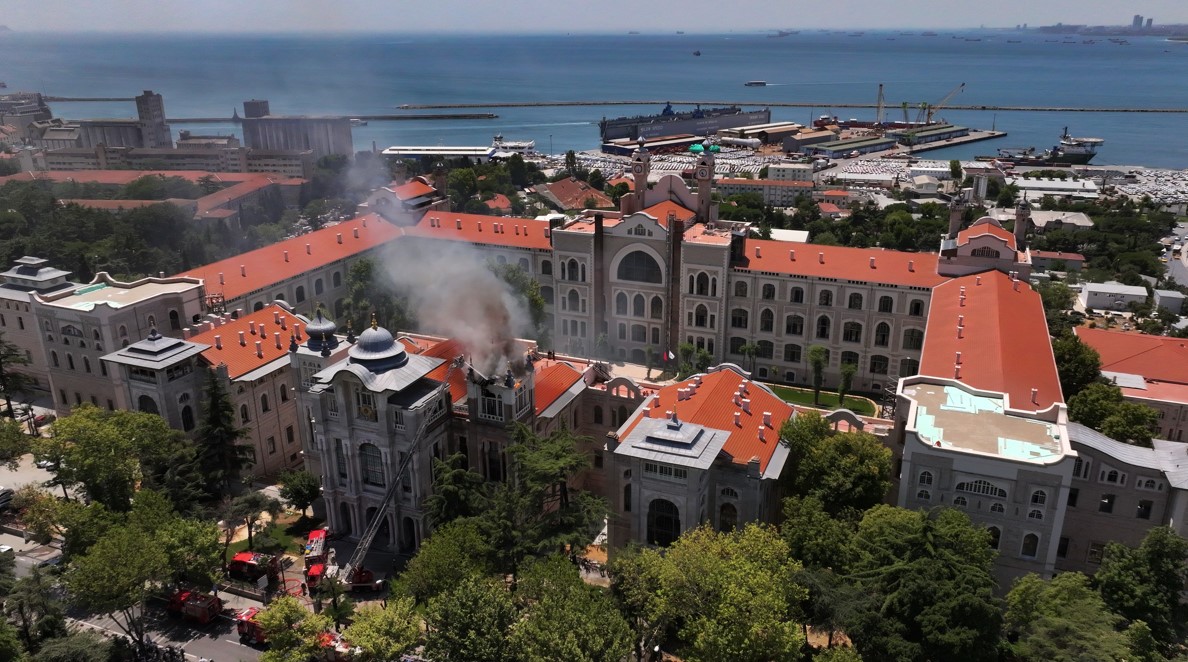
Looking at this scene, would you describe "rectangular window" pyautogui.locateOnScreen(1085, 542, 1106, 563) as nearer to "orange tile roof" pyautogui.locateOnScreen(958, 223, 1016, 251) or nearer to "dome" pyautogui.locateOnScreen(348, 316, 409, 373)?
"orange tile roof" pyautogui.locateOnScreen(958, 223, 1016, 251)

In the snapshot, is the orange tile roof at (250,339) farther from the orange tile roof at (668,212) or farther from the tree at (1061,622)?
the tree at (1061,622)

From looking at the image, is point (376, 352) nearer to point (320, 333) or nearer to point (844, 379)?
point (320, 333)

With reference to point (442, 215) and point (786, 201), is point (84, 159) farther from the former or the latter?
point (786, 201)

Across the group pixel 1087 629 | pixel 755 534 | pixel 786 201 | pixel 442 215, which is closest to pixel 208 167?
pixel 442 215

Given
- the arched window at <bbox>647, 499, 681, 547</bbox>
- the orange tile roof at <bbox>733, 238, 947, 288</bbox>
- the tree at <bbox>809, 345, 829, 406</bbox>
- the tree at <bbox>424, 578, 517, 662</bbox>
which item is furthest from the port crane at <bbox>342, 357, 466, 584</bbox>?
the orange tile roof at <bbox>733, 238, 947, 288</bbox>

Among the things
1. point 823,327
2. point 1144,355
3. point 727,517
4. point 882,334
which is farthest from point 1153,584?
point 823,327
